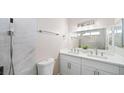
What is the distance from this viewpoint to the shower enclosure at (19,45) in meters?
1.07

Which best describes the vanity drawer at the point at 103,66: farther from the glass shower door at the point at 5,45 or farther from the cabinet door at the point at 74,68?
the glass shower door at the point at 5,45

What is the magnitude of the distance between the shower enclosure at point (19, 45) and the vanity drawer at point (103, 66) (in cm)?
105

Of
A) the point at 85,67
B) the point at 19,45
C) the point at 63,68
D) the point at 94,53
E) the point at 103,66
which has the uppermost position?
the point at 19,45

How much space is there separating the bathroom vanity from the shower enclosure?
91 cm

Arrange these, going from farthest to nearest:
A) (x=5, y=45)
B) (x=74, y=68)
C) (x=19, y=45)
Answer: (x=74, y=68), (x=19, y=45), (x=5, y=45)

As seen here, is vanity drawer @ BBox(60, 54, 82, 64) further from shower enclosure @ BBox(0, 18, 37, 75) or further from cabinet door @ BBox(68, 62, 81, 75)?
shower enclosure @ BBox(0, 18, 37, 75)

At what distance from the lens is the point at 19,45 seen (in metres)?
1.24


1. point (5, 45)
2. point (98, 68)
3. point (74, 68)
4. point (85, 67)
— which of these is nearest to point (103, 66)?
point (98, 68)

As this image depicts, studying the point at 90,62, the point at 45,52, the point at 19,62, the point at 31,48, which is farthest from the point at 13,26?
the point at 90,62

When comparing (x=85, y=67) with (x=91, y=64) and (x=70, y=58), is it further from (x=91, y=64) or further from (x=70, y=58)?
(x=70, y=58)

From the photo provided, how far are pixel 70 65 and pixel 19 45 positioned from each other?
49.7 inches

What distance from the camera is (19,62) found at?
1.25m
